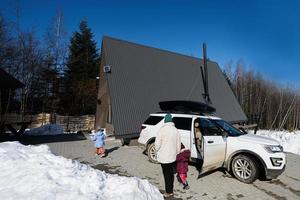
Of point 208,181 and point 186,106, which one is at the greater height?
point 186,106

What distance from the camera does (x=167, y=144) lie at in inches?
224

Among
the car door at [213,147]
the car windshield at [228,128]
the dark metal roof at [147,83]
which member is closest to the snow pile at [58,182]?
the car door at [213,147]

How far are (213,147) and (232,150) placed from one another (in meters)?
0.57

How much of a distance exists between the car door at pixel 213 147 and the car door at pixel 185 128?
0.56m

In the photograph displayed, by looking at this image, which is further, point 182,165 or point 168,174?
point 182,165

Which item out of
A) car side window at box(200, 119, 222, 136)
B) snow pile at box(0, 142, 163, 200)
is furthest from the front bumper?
snow pile at box(0, 142, 163, 200)

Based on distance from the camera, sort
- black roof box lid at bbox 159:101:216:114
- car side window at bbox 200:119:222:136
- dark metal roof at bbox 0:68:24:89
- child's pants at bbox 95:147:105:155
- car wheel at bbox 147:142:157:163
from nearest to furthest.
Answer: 1. car side window at bbox 200:119:222:136
2. car wheel at bbox 147:142:157:163
3. child's pants at bbox 95:147:105:155
4. black roof box lid at bbox 159:101:216:114
5. dark metal roof at bbox 0:68:24:89

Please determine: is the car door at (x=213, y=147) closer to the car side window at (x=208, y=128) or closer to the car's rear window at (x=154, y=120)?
the car side window at (x=208, y=128)

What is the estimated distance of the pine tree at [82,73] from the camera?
29.0 metres

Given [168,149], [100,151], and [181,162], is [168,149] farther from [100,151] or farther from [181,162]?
[100,151]

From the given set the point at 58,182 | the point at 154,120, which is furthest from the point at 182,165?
the point at 58,182

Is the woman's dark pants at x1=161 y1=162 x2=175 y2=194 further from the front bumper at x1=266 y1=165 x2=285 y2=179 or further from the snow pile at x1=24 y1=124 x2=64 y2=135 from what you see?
the snow pile at x1=24 y1=124 x2=64 y2=135

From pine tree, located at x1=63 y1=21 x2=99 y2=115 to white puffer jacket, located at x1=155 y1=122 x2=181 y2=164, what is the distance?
78.7 ft

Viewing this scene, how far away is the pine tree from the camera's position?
2905 centimetres
